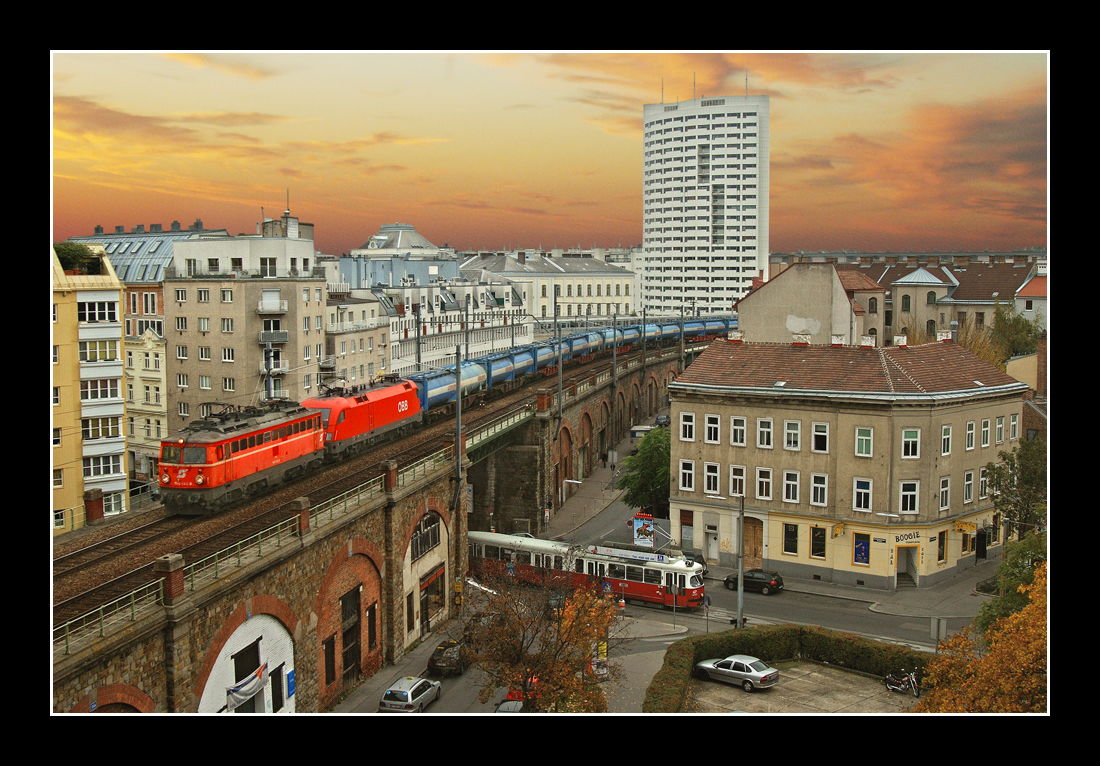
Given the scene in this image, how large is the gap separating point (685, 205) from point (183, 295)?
119908 mm

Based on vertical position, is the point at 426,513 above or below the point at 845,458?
below

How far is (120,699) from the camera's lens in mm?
20109

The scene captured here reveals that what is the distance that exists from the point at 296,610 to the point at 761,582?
22.4 meters

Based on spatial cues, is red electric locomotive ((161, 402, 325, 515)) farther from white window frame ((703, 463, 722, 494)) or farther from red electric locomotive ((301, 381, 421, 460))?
white window frame ((703, 463, 722, 494))

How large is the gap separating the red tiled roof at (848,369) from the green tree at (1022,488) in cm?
443

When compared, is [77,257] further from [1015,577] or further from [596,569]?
[1015,577]

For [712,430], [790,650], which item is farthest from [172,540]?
[712,430]

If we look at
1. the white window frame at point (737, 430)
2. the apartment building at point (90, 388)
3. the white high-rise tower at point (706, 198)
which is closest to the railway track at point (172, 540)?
the apartment building at point (90, 388)

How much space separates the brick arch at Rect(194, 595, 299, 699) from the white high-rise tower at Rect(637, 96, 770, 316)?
13724 centimetres

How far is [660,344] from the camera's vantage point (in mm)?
104938

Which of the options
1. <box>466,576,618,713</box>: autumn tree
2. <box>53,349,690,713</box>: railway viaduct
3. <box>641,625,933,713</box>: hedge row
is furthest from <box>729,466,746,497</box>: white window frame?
<box>466,576,618,713</box>: autumn tree

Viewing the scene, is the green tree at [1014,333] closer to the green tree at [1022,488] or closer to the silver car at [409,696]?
the green tree at [1022,488]

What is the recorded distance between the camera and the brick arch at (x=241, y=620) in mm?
23078

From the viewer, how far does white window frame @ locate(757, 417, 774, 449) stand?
4388 centimetres
